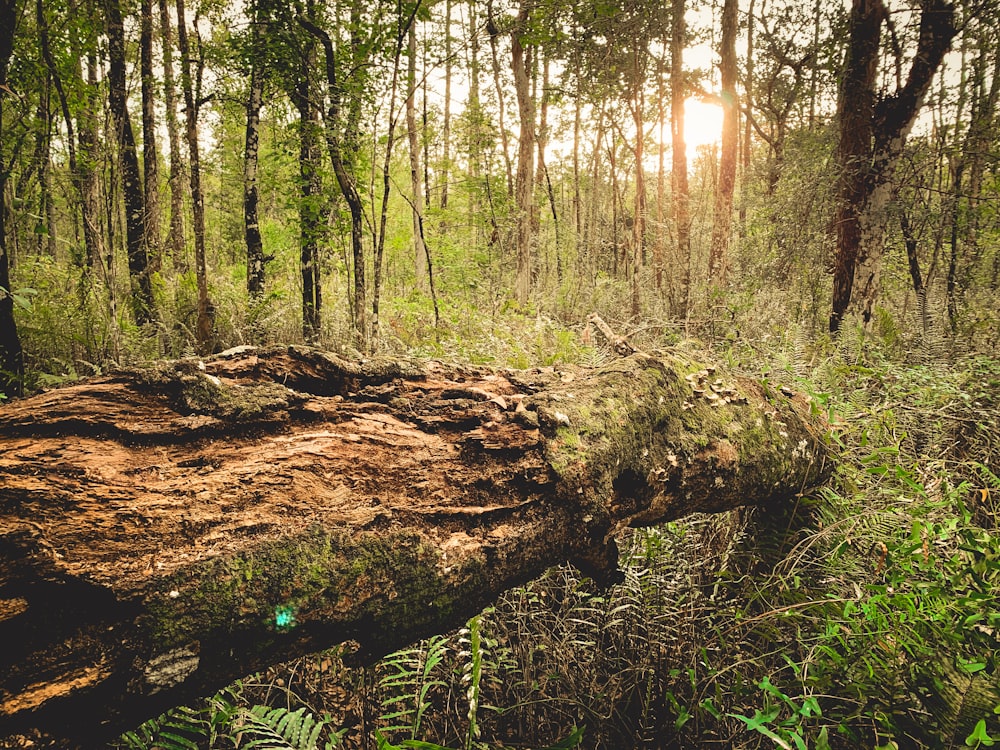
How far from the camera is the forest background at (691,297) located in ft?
5.55

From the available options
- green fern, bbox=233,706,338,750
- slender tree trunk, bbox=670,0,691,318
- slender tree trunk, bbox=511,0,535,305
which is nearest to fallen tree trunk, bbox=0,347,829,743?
green fern, bbox=233,706,338,750

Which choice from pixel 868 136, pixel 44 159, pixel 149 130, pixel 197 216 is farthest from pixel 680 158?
pixel 44 159

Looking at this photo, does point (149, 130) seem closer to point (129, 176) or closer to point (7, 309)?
point (129, 176)

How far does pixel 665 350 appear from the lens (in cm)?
224

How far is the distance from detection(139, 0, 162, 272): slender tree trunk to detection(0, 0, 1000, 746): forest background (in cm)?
5

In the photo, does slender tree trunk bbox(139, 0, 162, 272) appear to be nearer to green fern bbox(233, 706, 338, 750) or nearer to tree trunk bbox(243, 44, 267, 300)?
tree trunk bbox(243, 44, 267, 300)

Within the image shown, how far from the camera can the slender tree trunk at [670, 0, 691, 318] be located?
929 centimetres

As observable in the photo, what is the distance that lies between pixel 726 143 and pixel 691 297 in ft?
9.28

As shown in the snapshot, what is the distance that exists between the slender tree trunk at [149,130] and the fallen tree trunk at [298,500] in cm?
686

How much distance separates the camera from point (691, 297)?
9.48m

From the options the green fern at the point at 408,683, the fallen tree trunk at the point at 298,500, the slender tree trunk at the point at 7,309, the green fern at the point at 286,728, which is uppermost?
the slender tree trunk at the point at 7,309

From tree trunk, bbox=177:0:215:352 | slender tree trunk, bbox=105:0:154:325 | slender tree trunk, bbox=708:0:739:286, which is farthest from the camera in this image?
slender tree trunk, bbox=708:0:739:286

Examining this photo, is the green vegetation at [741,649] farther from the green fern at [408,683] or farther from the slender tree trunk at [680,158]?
the slender tree trunk at [680,158]

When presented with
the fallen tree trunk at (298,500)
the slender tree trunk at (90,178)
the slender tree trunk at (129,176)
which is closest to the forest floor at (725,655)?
the fallen tree trunk at (298,500)
